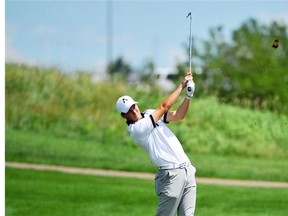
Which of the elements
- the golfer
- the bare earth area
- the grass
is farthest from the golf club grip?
the grass

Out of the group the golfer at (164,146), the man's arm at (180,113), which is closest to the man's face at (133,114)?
the golfer at (164,146)

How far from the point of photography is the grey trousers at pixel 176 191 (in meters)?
7.86

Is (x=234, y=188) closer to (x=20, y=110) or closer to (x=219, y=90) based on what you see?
(x=219, y=90)

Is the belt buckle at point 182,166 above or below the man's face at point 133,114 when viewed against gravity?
below

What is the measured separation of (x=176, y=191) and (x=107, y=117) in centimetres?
1727

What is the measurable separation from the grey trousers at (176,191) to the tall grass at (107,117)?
40.8ft

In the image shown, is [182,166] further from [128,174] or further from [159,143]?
[128,174]

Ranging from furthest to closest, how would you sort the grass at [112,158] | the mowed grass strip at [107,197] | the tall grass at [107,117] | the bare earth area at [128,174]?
the tall grass at [107,117], the grass at [112,158], the bare earth area at [128,174], the mowed grass strip at [107,197]

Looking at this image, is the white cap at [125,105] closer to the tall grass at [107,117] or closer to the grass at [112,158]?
the grass at [112,158]

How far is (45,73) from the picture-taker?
2755 cm

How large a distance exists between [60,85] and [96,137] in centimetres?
372

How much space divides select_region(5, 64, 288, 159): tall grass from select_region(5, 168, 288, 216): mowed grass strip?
18.4ft

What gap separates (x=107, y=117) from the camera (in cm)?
2508
